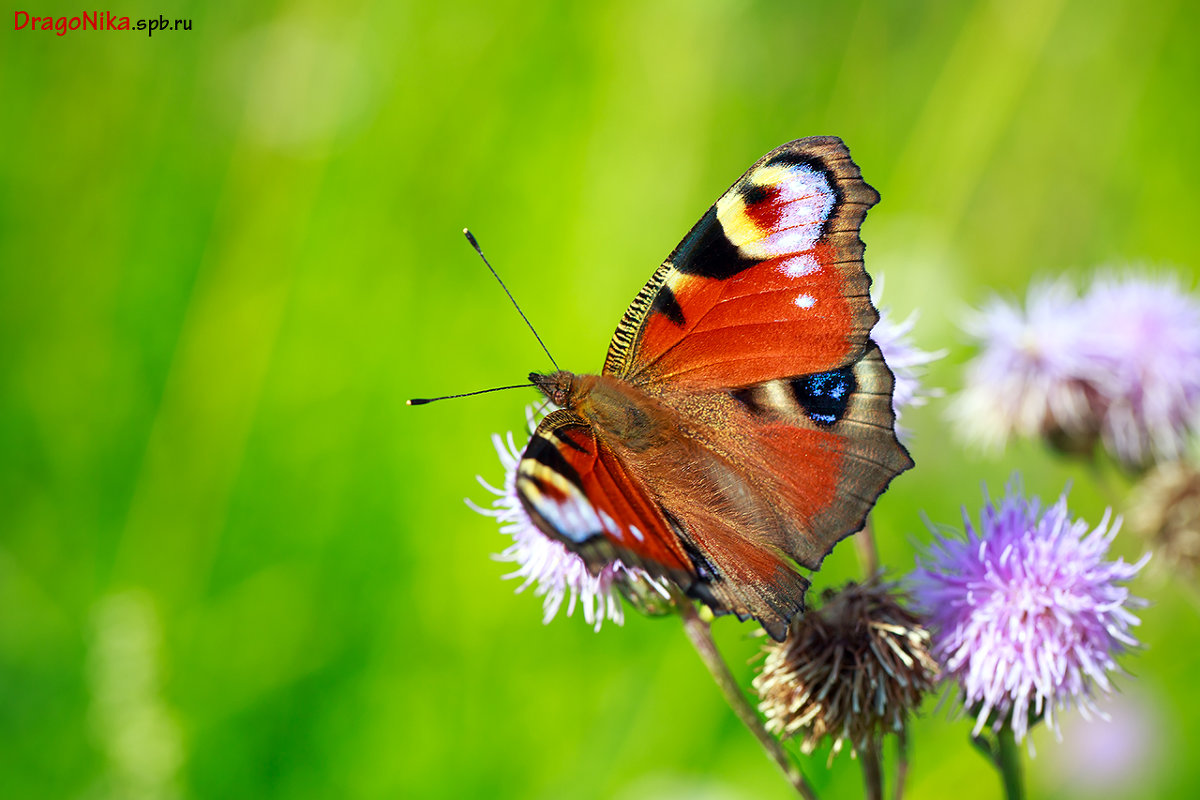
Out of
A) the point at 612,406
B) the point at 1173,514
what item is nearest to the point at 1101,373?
the point at 1173,514

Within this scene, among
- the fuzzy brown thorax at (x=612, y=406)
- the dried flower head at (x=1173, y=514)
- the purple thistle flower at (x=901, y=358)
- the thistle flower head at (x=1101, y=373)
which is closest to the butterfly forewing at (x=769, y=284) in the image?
the fuzzy brown thorax at (x=612, y=406)

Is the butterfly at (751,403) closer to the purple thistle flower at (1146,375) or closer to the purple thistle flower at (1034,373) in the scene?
the purple thistle flower at (1034,373)

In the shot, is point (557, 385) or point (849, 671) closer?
point (849, 671)

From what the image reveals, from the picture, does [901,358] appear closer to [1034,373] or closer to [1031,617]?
[1031,617]

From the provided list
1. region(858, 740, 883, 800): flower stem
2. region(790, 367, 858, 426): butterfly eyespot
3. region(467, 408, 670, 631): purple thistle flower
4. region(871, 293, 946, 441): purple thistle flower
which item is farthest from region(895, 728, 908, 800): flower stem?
region(871, 293, 946, 441): purple thistle flower

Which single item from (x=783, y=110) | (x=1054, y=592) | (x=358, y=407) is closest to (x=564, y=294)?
(x=358, y=407)

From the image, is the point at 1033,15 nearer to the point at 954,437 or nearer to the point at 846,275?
the point at 954,437

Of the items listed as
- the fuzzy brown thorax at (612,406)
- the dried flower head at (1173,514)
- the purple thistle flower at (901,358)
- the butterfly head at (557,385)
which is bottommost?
the dried flower head at (1173,514)
